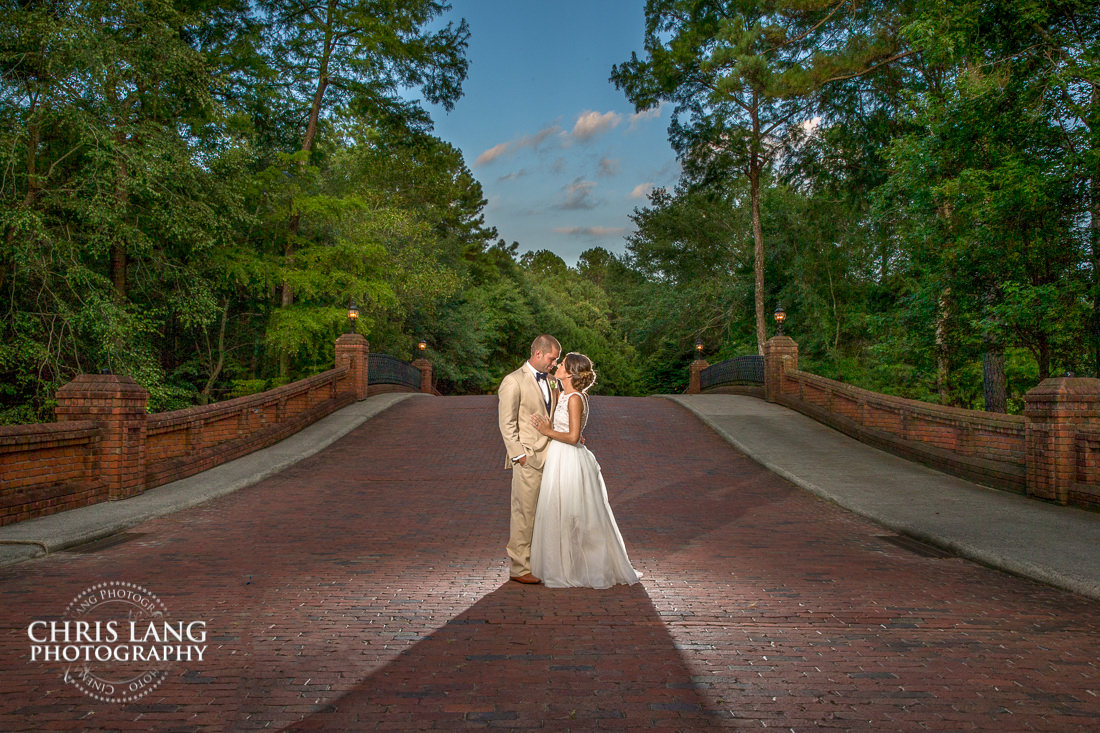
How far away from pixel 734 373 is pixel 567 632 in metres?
Answer: 22.7

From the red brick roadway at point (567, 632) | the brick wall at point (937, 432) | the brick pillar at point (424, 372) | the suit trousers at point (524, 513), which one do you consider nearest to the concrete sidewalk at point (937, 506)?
the brick wall at point (937, 432)

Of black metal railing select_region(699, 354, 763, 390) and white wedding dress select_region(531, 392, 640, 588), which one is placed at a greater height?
black metal railing select_region(699, 354, 763, 390)

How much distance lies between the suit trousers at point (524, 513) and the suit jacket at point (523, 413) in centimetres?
10

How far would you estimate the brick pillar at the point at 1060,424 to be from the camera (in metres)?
9.77

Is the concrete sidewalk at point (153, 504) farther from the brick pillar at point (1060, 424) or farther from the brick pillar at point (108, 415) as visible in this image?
the brick pillar at point (1060, 424)

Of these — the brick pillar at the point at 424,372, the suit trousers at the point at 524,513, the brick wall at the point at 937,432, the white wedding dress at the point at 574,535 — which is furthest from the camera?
the brick pillar at the point at 424,372

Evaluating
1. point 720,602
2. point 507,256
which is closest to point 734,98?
point 720,602

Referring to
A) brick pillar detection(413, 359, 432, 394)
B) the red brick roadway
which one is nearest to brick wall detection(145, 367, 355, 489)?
the red brick roadway

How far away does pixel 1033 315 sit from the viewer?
1262 cm

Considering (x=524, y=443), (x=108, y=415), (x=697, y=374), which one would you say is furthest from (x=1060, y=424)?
(x=697, y=374)

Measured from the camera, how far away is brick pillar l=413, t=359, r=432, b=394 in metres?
30.8

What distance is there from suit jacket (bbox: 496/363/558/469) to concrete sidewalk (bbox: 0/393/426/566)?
15.6ft

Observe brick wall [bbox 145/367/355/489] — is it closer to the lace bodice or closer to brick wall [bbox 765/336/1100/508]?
the lace bodice

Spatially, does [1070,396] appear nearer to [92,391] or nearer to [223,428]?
[92,391]
